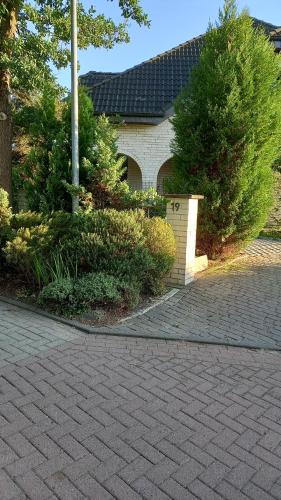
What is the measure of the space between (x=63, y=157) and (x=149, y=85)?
8457mm

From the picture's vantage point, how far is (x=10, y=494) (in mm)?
2074

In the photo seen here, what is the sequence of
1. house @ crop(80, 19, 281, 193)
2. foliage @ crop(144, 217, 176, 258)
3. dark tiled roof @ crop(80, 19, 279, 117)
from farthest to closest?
dark tiled roof @ crop(80, 19, 279, 117) → house @ crop(80, 19, 281, 193) → foliage @ crop(144, 217, 176, 258)

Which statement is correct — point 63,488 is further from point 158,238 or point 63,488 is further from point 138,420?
point 158,238

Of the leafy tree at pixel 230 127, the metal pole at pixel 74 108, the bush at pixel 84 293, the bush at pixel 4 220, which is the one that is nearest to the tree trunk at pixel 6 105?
the metal pole at pixel 74 108

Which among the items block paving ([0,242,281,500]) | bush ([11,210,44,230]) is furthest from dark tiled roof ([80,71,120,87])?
block paving ([0,242,281,500])

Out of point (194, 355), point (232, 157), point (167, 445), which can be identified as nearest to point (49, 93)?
point (232, 157)

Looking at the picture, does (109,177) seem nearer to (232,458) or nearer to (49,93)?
(49,93)

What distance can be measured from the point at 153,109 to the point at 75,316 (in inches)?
394

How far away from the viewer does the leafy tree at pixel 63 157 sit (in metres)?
6.46

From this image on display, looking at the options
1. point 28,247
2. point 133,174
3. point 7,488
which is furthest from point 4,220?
point 133,174

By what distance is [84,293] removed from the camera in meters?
4.78

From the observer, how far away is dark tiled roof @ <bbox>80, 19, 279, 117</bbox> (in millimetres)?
13125

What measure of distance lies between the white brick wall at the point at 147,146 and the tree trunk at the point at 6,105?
579cm

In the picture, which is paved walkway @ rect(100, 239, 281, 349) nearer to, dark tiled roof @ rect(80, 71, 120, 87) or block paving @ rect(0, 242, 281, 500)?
block paving @ rect(0, 242, 281, 500)
